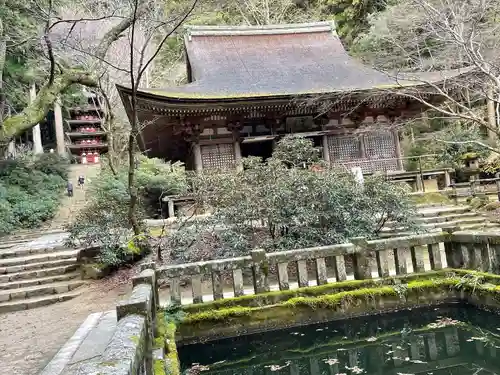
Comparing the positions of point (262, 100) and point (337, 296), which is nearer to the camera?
point (337, 296)

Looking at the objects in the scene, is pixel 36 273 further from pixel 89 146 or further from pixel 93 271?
pixel 89 146

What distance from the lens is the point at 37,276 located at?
10570 mm

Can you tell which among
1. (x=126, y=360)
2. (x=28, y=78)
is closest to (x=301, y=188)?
(x=126, y=360)

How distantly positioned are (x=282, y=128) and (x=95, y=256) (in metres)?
9.57

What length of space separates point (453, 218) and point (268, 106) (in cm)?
752

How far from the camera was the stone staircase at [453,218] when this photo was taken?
10709 millimetres

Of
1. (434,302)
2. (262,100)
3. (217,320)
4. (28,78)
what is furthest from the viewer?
(28,78)

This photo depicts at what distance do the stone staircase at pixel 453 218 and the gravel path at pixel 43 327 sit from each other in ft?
22.4

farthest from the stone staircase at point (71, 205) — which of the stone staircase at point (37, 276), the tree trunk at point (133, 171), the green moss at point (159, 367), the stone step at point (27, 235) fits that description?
the green moss at point (159, 367)

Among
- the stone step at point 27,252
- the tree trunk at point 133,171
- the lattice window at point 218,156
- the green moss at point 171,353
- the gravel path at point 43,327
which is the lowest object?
the gravel path at point 43,327

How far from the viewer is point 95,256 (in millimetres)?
10297

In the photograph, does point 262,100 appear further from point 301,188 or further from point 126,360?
point 126,360

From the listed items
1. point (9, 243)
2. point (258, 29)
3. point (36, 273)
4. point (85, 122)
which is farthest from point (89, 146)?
point (36, 273)

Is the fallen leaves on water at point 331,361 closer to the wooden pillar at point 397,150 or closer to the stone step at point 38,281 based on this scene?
the stone step at point 38,281
